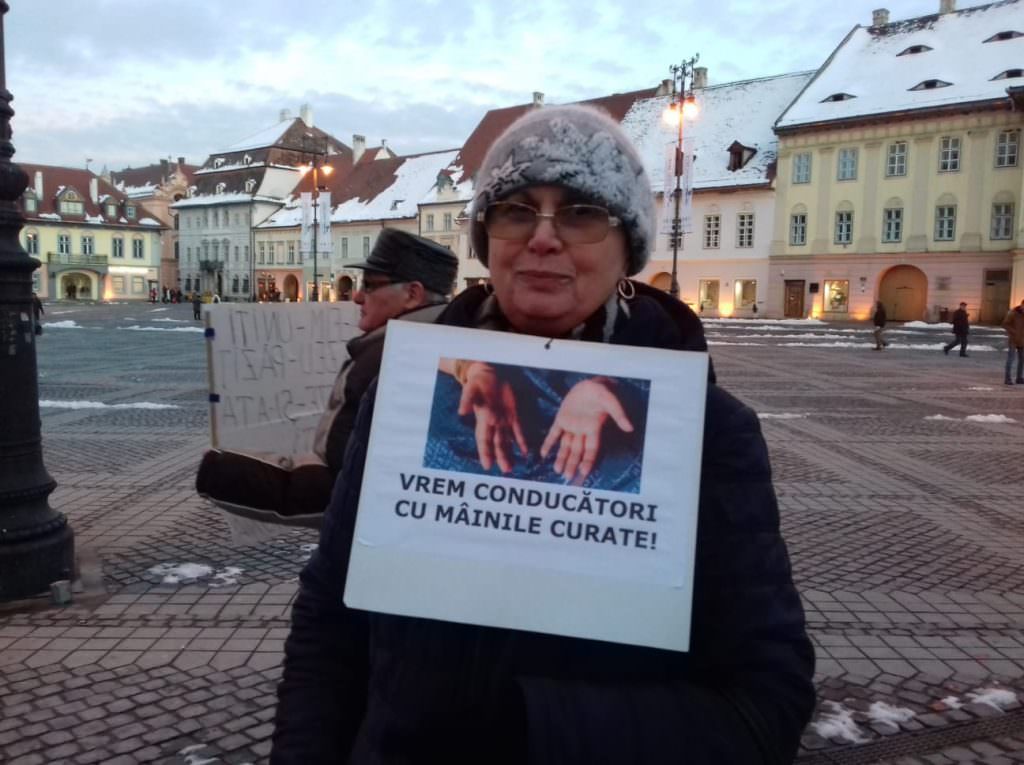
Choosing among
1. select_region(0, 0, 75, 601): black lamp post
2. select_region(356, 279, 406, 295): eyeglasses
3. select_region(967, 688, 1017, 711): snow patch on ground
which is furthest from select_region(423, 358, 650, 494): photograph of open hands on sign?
select_region(0, 0, 75, 601): black lamp post

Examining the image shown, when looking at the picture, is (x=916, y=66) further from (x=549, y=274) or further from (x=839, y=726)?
(x=549, y=274)

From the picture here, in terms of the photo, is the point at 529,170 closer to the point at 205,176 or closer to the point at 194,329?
the point at 194,329

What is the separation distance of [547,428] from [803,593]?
4.42m

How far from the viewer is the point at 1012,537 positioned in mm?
6484

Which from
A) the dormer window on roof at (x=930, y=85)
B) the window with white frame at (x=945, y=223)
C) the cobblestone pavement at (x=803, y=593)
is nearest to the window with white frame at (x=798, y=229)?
the window with white frame at (x=945, y=223)

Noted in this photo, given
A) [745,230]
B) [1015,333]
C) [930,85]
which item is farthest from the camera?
[745,230]

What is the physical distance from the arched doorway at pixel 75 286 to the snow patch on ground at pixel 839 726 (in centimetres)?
8254

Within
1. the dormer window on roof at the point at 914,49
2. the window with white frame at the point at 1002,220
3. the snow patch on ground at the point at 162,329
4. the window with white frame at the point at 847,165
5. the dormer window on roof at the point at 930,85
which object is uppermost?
the dormer window on roof at the point at 914,49

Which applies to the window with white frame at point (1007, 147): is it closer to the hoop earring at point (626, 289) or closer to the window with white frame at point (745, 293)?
the window with white frame at point (745, 293)

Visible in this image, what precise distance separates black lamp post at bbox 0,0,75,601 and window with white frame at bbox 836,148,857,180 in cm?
4432

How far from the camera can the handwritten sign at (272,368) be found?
16.7ft

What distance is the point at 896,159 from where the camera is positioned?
1665 inches

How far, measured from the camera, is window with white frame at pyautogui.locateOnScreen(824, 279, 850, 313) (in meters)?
44.2

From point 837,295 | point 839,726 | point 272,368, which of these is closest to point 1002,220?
point 837,295
